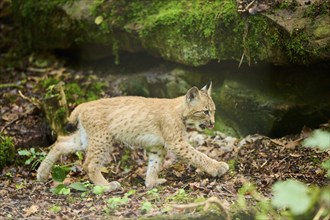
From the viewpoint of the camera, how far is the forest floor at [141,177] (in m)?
6.03

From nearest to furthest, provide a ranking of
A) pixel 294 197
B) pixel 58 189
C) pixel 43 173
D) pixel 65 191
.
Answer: pixel 294 197
pixel 65 191
pixel 58 189
pixel 43 173

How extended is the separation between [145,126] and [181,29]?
1.77m

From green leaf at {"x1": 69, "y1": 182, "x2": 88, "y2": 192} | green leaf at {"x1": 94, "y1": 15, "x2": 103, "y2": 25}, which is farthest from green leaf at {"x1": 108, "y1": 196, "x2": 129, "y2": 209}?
green leaf at {"x1": 94, "y1": 15, "x2": 103, "y2": 25}

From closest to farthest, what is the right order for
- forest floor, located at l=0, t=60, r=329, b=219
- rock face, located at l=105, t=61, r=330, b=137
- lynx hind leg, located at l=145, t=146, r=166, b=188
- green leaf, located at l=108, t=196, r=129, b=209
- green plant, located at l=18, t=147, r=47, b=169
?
1. green leaf, located at l=108, t=196, r=129, b=209
2. forest floor, located at l=0, t=60, r=329, b=219
3. lynx hind leg, located at l=145, t=146, r=166, b=188
4. green plant, located at l=18, t=147, r=47, b=169
5. rock face, located at l=105, t=61, r=330, b=137

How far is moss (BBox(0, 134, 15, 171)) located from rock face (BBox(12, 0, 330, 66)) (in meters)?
2.46

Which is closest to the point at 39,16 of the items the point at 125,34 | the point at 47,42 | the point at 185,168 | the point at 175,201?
the point at 47,42

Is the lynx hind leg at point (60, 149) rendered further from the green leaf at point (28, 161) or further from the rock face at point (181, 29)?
the rock face at point (181, 29)

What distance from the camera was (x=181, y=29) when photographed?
8.55 metres

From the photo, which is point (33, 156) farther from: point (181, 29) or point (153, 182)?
point (181, 29)

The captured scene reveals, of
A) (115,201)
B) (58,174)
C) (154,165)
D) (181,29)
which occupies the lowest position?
(154,165)

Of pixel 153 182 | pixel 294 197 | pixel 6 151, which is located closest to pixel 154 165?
pixel 153 182

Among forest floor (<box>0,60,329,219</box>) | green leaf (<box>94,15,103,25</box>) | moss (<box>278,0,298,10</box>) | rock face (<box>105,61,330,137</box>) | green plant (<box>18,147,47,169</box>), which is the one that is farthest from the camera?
green leaf (<box>94,15,103,25</box>)

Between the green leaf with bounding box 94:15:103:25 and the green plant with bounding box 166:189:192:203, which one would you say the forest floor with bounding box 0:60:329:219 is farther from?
the green leaf with bounding box 94:15:103:25

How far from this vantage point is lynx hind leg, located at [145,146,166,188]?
24.5ft
